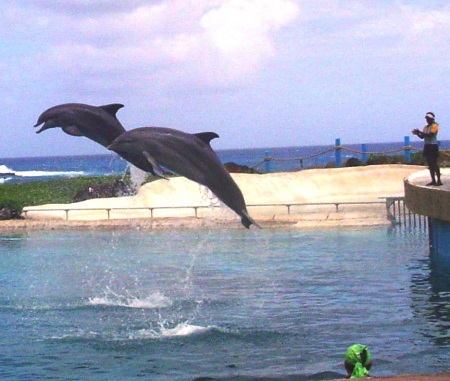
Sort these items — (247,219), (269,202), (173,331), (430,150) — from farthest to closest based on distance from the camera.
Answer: (269,202) → (430,150) → (173,331) → (247,219)

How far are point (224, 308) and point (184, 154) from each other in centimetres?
471

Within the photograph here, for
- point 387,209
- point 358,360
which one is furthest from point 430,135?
point 387,209

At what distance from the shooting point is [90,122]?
8203 mm

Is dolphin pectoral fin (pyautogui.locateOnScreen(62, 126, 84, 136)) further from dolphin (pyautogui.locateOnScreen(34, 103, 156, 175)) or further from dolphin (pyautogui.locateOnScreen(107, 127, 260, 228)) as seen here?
dolphin (pyautogui.locateOnScreen(107, 127, 260, 228))

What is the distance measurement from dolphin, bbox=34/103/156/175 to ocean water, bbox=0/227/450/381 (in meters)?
2.34

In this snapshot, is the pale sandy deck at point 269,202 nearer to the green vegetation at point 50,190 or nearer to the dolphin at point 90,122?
the green vegetation at point 50,190

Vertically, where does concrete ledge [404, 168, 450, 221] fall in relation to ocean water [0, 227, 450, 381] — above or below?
above

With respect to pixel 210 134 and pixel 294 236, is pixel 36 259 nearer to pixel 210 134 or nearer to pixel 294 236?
pixel 294 236

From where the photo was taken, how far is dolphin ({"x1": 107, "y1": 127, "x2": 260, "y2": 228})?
8.08 m

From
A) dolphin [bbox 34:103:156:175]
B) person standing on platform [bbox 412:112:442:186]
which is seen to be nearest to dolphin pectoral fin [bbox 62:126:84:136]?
dolphin [bbox 34:103:156:175]

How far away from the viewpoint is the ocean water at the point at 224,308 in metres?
9.57


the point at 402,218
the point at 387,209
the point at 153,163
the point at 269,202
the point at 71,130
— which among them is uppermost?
the point at 71,130

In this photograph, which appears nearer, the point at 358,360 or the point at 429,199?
the point at 358,360

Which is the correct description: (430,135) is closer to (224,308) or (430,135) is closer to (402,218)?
(224,308)
